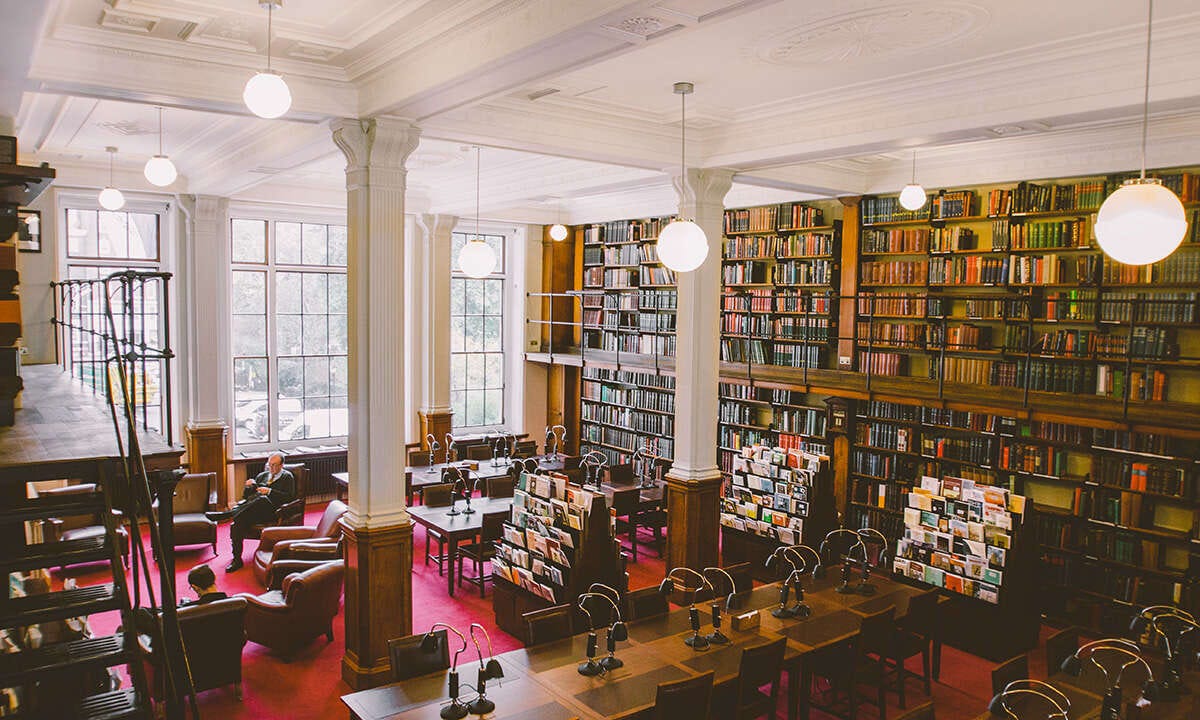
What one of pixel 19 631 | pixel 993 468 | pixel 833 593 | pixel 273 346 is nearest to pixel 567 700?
pixel 833 593

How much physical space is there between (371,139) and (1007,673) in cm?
544

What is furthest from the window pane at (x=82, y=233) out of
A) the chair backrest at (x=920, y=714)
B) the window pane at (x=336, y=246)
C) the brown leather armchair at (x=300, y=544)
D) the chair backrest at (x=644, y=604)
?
the chair backrest at (x=920, y=714)

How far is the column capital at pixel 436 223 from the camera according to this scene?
39.7ft

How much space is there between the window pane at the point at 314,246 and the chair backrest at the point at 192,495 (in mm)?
3667

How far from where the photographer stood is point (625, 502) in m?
9.27

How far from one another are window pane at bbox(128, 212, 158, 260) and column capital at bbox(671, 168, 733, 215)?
290 inches

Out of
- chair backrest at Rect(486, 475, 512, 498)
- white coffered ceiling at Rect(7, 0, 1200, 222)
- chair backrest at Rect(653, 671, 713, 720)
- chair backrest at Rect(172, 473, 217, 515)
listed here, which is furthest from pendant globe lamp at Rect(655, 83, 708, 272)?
chair backrest at Rect(172, 473, 217, 515)

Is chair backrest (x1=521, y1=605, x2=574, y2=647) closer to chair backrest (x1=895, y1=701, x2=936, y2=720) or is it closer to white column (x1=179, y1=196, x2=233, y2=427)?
chair backrest (x1=895, y1=701, x2=936, y2=720)

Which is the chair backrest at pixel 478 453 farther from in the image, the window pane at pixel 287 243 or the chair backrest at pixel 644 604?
the chair backrest at pixel 644 604

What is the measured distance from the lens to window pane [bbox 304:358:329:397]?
11836mm

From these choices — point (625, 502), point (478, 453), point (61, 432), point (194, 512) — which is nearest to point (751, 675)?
point (61, 432)

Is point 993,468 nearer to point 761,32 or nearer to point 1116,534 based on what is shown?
point 1116,534

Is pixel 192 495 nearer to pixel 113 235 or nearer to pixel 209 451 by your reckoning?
pixel 209 451

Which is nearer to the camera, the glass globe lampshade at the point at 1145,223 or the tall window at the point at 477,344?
the glass globe lampshade at the point at 1145,223
